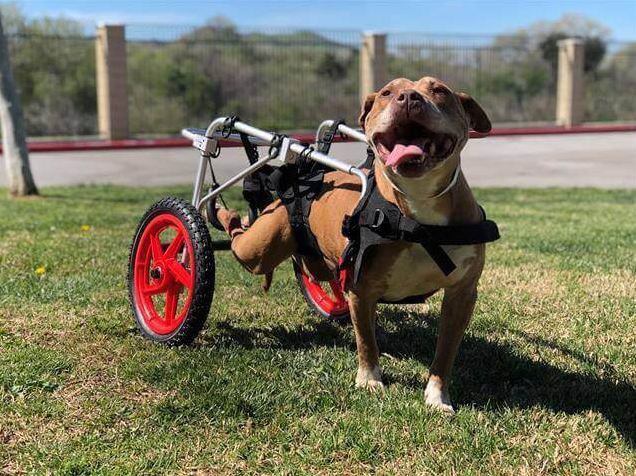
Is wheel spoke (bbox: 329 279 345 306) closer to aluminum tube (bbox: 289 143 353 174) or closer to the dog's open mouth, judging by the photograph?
aluminum tube (bbox: 289 143 353 174)

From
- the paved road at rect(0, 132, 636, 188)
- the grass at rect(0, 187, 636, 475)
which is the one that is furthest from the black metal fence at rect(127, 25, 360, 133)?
the grass at rect(0, 187, 636, 475)

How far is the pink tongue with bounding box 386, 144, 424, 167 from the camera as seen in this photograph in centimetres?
242

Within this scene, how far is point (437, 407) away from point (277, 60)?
2521cm

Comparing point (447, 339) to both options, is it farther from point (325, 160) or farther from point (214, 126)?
point (214, 126)

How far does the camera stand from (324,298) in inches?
176

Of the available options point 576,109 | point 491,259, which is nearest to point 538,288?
point 491,259

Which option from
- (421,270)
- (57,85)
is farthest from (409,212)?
(57,85)

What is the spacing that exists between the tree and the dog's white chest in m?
7.90

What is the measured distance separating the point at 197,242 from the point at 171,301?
1.91 ft

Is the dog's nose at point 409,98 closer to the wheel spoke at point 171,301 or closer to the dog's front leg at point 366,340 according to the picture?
the dog's front leg at point 366,340

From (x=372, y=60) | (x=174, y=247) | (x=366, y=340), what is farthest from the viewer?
(x=372, y=60)

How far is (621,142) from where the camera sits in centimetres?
2153

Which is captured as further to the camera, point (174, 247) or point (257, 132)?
point (174, 247)

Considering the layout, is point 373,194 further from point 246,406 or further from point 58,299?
point 58,299
